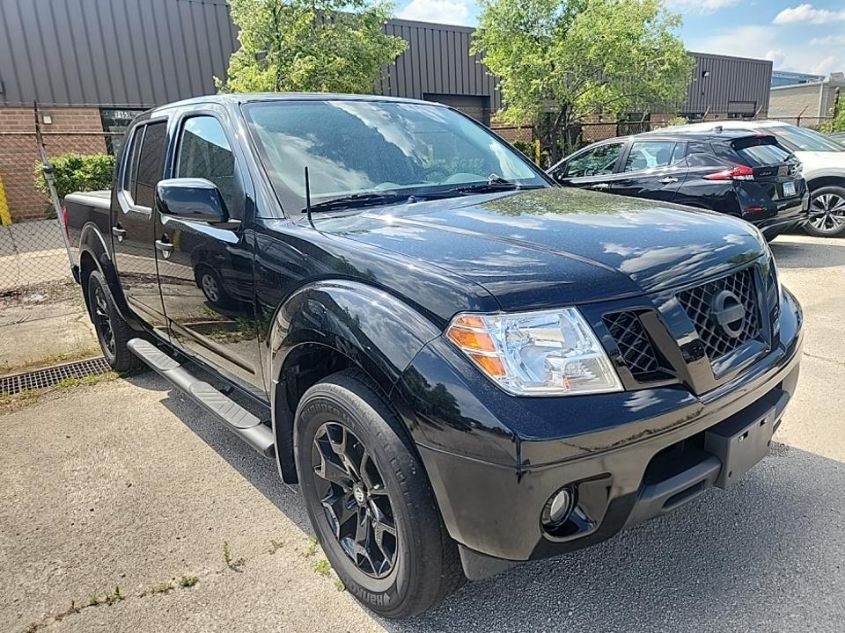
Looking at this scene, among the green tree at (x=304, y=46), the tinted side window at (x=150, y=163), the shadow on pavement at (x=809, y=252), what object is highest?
the green tree at (x=304, y=46)

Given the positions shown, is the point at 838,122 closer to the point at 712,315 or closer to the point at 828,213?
the point at 828,213

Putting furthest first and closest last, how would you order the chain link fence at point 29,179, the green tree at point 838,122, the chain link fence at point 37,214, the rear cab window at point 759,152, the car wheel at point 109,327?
the green tree at point 838,122, the chain link fence at point 29,179, the chain link fence at point 37,214, the rear cab window at point 759,152, the car wheel at point 109,327

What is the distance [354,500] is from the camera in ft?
7.35

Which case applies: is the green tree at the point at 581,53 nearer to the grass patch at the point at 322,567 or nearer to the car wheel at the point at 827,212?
the car wheel at the point at 827,212

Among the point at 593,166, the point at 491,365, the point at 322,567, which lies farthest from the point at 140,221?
the point at 593,166

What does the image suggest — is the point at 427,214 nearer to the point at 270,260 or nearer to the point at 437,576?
the point at 270,260

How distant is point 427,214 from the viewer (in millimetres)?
2486

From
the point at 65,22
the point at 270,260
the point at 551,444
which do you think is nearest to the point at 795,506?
the point at 551,444

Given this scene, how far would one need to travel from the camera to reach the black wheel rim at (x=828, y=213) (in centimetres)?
899

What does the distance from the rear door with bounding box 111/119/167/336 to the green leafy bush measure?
32.9 feet

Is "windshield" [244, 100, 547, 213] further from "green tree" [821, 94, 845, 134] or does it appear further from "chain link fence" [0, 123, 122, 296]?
"green tree" [821, 94, 845, 134]

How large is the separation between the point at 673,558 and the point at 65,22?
16539 millimetres

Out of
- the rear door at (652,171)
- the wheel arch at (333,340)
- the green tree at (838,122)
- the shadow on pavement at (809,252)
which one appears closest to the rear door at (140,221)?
the wheel arch at (333,340)

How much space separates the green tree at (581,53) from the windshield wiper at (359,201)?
39.4ft
